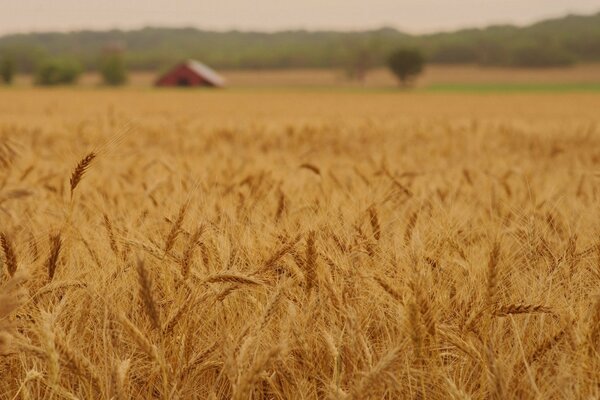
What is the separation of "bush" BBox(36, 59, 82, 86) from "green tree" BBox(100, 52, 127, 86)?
317cm

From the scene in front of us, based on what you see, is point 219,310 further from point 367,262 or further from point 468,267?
point 468,267

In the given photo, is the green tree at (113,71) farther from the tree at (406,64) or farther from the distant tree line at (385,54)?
the tree at (406,64)

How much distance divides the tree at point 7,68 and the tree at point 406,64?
1449 inches

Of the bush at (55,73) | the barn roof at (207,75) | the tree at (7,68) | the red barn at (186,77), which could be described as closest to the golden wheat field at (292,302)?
the barn roof at (207,75)

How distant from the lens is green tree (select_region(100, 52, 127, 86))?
64625 mm

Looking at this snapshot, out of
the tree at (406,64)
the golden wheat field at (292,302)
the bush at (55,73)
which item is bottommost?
the bush at (55,73)

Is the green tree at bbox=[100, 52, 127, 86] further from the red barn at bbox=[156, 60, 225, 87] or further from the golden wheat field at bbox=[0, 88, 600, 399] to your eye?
the golden wheat field at bbox=[0, 88, 600, 399]

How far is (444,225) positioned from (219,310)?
2.21ft

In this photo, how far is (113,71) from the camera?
6475 centimetres

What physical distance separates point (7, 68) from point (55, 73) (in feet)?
15.8

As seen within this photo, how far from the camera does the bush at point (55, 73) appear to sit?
63375 millimetres

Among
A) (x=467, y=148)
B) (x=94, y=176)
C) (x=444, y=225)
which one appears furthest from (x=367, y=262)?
(x=467, y=148)

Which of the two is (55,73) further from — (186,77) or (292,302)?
(292,302)

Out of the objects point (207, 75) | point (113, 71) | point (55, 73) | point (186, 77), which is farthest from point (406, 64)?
point (55, 73)
